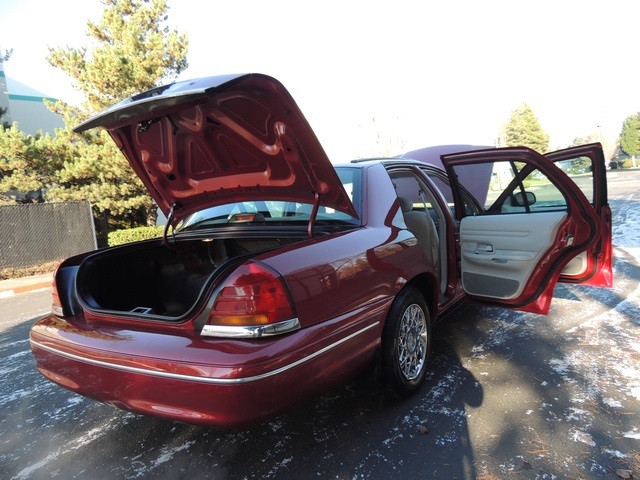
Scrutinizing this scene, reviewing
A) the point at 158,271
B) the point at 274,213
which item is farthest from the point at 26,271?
the point at 274,213

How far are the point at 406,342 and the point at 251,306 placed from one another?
1354 mm

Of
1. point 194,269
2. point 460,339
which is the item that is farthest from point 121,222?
point 460,339

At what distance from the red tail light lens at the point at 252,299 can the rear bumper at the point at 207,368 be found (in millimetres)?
95

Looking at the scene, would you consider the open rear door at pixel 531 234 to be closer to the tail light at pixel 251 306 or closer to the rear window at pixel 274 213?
the rear window at pixel 274 213

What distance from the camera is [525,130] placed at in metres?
52.7

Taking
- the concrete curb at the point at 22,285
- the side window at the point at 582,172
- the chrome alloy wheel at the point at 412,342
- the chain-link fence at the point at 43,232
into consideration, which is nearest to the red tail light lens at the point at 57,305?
the chrome alloy wheel at the point at 412,342

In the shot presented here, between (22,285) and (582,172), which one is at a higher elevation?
(582,172)

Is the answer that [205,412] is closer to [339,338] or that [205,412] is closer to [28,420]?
[339,338]

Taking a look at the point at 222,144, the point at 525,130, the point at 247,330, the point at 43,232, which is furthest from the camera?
the point at 525,130

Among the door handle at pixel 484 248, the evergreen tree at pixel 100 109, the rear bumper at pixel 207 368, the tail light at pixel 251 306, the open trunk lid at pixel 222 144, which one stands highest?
the evergreen tree at pixel 100 109

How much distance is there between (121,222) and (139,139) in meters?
11.9

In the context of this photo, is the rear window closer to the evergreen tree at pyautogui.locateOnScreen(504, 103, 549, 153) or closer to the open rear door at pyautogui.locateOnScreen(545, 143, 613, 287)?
the open rear door at pyautogui.locateOnScreen(545, 143, 613, 287)

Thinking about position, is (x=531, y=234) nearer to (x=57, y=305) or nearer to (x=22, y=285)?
(x=57, y=305)

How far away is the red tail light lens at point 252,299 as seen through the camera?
1928mm
